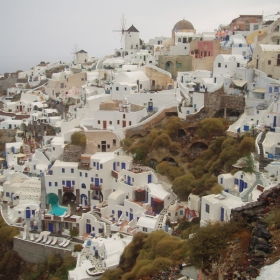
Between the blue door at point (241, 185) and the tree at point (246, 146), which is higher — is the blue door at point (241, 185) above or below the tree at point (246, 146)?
below

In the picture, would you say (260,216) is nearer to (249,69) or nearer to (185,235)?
(185,235)

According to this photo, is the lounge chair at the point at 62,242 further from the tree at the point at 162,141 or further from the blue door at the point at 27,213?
the tree at the point at 162,141

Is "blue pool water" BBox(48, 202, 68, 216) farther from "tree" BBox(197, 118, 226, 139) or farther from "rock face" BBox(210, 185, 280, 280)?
"rock face" BBox(210, 185, 280, 280)


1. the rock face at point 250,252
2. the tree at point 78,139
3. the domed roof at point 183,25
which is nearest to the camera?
the rock face at point 250,252

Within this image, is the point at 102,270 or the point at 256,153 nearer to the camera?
the point at 102,270

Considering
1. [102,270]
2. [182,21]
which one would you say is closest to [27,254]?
[102,270]

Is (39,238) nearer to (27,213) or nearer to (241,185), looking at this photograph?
(27,213)

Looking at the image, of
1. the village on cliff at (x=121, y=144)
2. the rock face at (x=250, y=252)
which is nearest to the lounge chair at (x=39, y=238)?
the village on cliff at (x=121, y=144)
